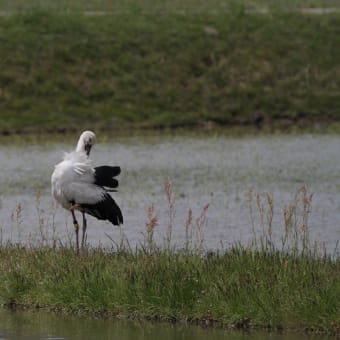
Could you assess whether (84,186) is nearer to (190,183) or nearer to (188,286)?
(188,286)

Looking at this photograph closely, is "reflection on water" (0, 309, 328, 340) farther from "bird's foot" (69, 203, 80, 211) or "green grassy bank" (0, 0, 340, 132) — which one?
"green grassy bank" (0, 0, 340, 132)

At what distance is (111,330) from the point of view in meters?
11.8

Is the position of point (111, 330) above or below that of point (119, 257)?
below

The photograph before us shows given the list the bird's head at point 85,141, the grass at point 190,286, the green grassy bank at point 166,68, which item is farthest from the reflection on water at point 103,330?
the green grassy bank at point 166,68

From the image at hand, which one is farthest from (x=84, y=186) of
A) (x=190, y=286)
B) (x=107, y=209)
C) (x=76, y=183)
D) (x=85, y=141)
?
(x=190, y=286)

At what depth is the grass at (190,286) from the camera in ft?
37.2

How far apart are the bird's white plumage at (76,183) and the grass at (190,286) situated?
1525 millimetres

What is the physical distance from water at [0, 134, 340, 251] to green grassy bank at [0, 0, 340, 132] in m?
2.27

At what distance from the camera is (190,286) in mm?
12008

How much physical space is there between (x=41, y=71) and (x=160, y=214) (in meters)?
15.3

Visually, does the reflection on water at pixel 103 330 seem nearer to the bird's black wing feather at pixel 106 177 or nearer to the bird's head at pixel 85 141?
the bird's black wing feather at pixel 106 177

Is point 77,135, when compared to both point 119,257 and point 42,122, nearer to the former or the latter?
point 42,122

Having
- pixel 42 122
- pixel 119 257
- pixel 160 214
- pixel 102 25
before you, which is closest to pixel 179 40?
pixel 102 25

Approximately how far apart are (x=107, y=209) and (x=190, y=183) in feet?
29.8
